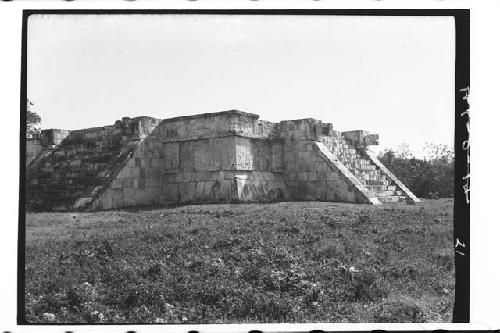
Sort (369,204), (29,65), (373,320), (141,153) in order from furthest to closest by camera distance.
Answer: (141,153) < (369,204) < (29,65) < (373,320)

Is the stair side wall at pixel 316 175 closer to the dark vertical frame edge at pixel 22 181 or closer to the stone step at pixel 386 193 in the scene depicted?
the stone step at pixel 386 193

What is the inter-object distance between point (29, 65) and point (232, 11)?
11.4ft

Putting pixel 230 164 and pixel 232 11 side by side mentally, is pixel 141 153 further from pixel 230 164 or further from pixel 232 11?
pixel 232 11

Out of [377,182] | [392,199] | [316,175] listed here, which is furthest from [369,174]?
[316,175]

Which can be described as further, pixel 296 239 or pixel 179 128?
pixel 179 128

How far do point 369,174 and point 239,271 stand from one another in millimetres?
9796

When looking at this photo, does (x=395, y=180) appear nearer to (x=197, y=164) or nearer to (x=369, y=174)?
(x=369, y=174)

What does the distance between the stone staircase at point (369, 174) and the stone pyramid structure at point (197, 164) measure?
0.08 metres

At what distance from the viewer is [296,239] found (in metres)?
10.5

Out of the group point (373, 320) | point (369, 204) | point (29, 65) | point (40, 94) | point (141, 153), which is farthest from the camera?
point (141, 153)

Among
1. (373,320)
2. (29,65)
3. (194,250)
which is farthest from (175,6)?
(373,320)

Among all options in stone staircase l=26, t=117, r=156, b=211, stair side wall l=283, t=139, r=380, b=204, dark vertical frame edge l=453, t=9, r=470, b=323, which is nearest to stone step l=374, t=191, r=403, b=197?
stair side wall l=283, t=139, r=380, b=204

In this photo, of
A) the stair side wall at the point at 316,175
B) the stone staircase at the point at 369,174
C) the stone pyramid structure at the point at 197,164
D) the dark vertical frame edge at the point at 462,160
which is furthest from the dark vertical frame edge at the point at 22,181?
the stone staircase at the point at 369,174

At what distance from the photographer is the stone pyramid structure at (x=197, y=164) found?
15109mm
